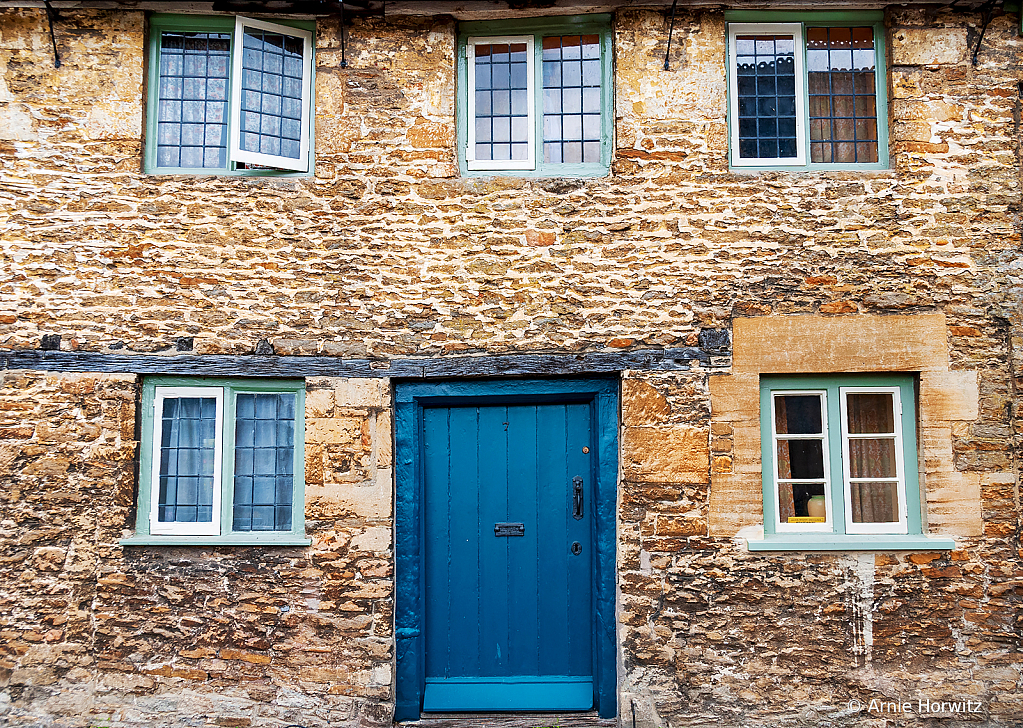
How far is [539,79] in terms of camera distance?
18.1ft

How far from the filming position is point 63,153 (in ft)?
17.3

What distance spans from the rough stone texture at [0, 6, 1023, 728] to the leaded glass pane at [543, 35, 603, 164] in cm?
24

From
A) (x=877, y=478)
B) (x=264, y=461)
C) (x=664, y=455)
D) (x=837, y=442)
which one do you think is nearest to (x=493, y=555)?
(x=664, y=455)

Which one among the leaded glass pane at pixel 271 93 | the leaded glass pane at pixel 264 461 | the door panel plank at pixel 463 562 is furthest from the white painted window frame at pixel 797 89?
the leaded glass pane at pixel 264 461

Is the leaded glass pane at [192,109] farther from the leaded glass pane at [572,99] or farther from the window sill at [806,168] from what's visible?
the window sill at [806,168]

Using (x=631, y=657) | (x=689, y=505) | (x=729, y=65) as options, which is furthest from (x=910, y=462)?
(x=729, y=65)

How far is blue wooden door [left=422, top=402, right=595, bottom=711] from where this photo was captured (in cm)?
530

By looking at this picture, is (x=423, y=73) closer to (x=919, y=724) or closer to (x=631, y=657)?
(x=631, y=657)

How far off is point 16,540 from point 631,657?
428 cm

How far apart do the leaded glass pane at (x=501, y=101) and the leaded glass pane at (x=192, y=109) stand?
188 centimetres

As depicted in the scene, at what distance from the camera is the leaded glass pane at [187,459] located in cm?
526

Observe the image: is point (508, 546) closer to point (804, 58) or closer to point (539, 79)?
point (539, 79)

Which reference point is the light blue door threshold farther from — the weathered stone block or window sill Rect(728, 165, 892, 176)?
window sill Rect(728, 165, 892, 176)

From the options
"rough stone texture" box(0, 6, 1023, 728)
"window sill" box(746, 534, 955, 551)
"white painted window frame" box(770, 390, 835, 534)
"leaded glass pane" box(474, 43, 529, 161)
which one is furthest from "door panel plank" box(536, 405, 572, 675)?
"leaded glass pane" box(474, 43, 529, 161)
